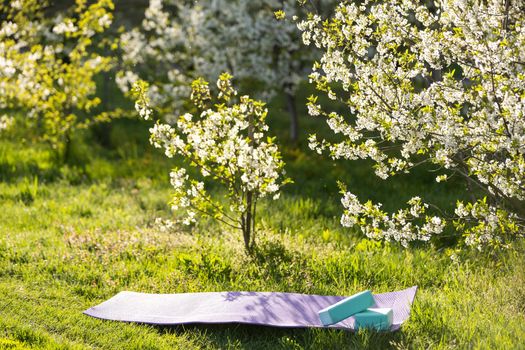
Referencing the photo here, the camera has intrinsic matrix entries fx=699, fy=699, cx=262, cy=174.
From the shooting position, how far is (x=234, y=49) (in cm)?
1378

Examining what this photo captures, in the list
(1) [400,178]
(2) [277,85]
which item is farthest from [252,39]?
(1) [400,178]

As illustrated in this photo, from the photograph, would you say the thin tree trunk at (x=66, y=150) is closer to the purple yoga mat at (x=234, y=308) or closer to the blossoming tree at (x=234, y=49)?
the blossoming tree at (x=234, y=49)

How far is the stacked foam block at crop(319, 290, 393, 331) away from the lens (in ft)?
16.7

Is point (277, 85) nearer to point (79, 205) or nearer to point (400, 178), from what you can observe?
point (400, 178)

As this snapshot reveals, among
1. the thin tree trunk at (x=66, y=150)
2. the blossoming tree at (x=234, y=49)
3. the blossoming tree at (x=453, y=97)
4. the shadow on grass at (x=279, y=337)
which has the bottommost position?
the shadow on grass at (x=279, y=337)

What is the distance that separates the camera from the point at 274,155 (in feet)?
21.5

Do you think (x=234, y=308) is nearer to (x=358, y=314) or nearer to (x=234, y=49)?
(x=358, y=314)

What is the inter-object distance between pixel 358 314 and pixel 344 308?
0.38 feet

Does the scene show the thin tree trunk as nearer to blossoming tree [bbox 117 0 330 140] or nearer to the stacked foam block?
blossoming tree [bbox 117 0 330 140]

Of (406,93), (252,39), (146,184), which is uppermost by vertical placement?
(252,39)

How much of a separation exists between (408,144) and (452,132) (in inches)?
14.4

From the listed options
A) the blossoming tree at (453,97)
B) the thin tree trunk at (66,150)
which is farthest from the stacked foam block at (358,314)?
the thin tree trunk at (66,150)

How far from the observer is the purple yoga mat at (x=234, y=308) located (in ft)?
17.8

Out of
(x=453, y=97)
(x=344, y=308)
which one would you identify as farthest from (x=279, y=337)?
(x=453, y=97)
